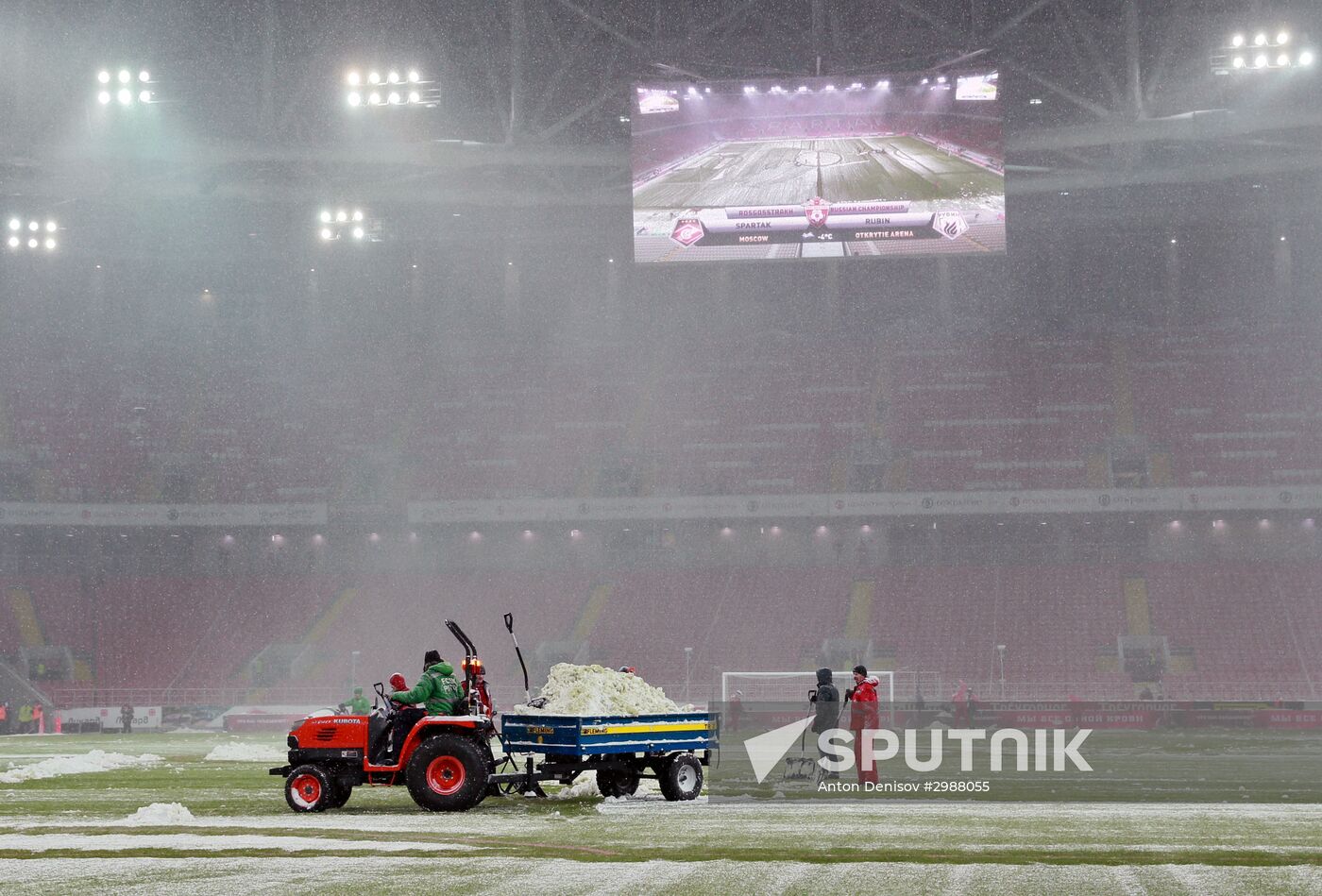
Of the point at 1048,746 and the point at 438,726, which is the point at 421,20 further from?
the point at 438,726

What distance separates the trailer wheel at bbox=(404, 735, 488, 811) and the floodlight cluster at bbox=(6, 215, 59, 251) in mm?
37347

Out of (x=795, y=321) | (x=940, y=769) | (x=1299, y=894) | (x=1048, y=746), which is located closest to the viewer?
(x=1299, y=894)

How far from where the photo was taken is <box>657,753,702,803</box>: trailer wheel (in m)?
13.2

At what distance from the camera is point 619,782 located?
13.6 metres

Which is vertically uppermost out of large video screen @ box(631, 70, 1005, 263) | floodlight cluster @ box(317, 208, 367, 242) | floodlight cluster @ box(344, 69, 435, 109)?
floodlight cluster @ box(344, 69, 435, 109)

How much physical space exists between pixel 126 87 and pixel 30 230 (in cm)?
1160

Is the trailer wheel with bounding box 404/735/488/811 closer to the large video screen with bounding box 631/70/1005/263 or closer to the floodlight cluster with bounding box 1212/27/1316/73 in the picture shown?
the large video screen with bounding box 631/70/1005/263

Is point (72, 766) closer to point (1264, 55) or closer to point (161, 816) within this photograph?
point (161, 816)

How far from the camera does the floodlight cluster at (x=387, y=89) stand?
34.5 m

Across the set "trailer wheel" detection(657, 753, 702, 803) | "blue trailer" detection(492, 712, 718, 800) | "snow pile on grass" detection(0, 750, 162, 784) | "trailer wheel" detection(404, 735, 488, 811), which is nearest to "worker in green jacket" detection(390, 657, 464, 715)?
"trailer wheel" detection(404, 735, 488, 811)

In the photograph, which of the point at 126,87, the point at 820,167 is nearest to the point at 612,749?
the point at 820,167

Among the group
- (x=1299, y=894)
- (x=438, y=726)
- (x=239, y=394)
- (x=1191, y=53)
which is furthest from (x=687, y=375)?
(x=1299, y=894)

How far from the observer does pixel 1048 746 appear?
2147cm

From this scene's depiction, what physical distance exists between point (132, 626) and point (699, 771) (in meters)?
33.3
